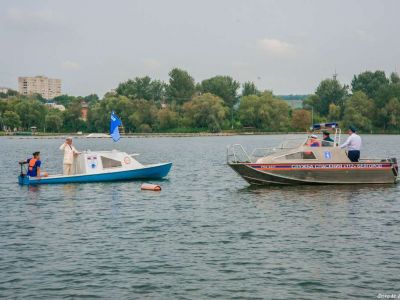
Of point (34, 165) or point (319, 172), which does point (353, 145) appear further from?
point (34, 165)

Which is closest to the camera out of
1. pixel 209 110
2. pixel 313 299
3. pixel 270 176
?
pixel 313 299

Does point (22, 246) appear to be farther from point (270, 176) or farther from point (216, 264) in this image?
point (270, 176)

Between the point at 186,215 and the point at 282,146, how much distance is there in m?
9.29

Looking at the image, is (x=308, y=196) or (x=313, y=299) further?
(x=308, y=196)

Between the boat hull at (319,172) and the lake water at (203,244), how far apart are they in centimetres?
53

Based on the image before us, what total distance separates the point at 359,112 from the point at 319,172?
158183mm

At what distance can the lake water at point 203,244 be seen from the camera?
58.0ft

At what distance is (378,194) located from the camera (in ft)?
114

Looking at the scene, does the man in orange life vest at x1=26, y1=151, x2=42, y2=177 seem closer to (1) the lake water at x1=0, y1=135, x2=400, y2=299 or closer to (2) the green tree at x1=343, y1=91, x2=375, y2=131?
(1) the lake water at x1=0, y1=135, x2=400, y2=299

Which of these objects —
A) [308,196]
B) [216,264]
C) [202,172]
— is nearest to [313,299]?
[216,264]

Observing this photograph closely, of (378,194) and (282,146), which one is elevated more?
(282,146)

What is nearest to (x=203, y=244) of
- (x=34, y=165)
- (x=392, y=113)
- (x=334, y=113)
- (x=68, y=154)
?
(x=68, y=154)

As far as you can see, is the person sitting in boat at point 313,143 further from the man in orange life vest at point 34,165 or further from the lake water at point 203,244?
the man in orange life vest at point 34,165

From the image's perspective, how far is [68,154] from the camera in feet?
132
